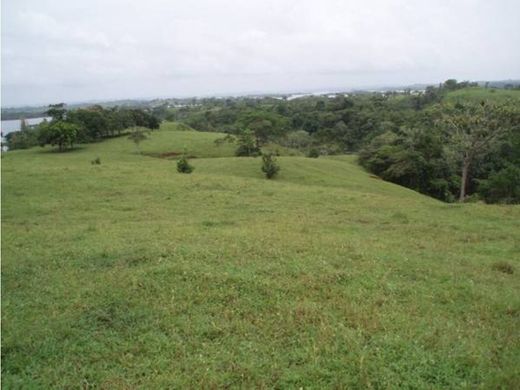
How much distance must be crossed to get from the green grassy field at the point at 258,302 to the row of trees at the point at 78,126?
40.5m

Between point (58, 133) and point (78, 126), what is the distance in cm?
457

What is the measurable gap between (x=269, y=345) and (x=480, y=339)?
355cm

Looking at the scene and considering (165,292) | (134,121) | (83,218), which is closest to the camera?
(165,292)

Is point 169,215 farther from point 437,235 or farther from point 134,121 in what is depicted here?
point 134,121

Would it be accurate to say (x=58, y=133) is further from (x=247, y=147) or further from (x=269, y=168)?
(x=269, y=168)

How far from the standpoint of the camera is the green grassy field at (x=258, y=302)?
6.48m

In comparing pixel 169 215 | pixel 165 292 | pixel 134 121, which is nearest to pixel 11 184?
pixel 169 215

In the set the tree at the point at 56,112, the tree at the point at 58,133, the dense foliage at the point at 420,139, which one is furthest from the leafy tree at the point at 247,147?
the tree at the point at 56,112

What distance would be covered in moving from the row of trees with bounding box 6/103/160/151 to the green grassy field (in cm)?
4053

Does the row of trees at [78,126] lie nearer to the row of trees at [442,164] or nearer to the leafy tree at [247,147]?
the leafy tree at [247,147]

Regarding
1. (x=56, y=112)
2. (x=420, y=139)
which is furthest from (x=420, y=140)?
(x=56, y=112)

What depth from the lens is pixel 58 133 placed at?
179 ft

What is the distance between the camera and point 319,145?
3440 inches

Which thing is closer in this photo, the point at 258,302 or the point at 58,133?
the point at 258,302
